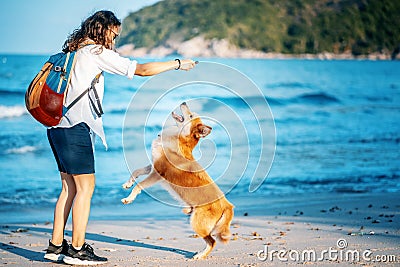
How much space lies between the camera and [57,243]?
4.86 meters

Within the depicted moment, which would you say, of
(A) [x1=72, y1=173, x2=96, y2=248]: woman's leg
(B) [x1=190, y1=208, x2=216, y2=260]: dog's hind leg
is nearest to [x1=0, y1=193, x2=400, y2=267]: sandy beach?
(B) [x1=190, y1=208, x2=216, y2=260]: dog's hind leg

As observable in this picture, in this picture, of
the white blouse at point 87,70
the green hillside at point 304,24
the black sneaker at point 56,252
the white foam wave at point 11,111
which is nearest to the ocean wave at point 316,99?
the white foam wave at point 11,111

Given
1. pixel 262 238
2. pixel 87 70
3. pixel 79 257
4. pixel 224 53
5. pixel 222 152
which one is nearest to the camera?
pixel 87 70

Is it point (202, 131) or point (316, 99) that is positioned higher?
point (316, 99)

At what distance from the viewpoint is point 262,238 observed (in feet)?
19.7

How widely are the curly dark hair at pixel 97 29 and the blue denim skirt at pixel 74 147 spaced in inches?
24.4

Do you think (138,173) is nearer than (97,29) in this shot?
No

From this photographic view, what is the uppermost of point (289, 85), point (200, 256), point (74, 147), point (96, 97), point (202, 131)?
point (289, 85)

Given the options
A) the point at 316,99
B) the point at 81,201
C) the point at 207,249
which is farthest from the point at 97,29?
the point at 316,99

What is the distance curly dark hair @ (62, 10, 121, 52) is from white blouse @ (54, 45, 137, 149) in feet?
0.34

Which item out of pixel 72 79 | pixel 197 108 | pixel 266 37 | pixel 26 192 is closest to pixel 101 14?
pixel 72 79

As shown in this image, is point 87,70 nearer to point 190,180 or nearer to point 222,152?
point 190,180

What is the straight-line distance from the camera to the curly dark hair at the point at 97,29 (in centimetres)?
449

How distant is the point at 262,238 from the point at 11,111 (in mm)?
18275
